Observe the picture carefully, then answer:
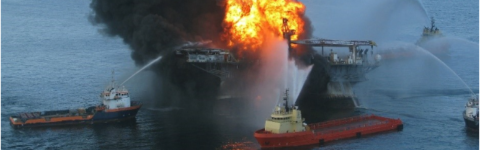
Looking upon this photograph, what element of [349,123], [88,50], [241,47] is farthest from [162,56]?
[88,50]

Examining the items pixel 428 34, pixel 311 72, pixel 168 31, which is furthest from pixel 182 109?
pixel 428 34

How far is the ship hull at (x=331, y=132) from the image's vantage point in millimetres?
67562

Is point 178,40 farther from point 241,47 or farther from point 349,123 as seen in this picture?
point 349,123

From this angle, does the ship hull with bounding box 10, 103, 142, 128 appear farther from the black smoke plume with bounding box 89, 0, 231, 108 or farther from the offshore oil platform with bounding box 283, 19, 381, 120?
the offshore oil platform with bounding box 283, 19, 381, 120

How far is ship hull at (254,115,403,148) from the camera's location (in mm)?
67562

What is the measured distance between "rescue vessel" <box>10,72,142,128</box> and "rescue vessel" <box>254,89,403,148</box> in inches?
818

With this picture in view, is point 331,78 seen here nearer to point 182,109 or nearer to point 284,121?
point 182,109

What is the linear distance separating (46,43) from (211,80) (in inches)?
3108

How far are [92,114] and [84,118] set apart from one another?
1077 mm

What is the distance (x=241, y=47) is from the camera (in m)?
91.1

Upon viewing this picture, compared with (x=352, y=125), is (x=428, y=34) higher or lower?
higher

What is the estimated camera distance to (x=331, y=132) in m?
72.7

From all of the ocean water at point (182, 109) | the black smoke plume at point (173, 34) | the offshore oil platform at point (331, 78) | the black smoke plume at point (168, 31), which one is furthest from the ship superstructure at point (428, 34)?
the black smoke plume at point (168, 31)

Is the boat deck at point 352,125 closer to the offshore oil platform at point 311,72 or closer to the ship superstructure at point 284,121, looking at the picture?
the ship superstructure at point 284,121
